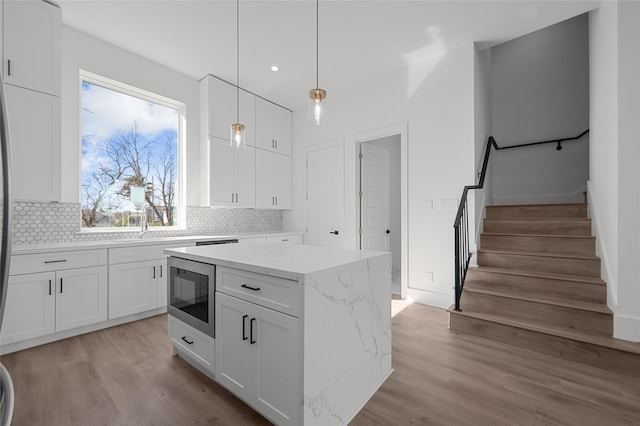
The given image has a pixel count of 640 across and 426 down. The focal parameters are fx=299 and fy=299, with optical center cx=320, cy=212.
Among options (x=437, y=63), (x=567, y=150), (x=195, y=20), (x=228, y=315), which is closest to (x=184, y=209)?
(x=195, y=20)

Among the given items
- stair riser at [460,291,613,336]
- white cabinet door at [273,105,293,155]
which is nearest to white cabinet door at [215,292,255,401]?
stair riser at [460,291,613,336]

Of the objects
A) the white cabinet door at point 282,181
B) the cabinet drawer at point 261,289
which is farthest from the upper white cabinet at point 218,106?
the cabinet drawer at point 261,289

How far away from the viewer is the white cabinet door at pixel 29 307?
2467 mm

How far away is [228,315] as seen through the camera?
1788 mm

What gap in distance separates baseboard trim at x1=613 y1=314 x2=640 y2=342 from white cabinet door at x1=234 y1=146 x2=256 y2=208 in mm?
4370

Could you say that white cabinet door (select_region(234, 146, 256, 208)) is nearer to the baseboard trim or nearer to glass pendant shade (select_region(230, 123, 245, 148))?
glass pendant shade (select_region(230, 123, 245, 148))

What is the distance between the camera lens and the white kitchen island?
4.69 feet

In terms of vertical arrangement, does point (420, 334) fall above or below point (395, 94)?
below

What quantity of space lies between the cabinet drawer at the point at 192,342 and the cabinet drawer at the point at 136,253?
1171 millimetres

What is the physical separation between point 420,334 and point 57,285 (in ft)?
11.0

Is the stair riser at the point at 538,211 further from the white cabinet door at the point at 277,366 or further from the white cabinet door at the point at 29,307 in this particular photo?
the white cabinet door at the point at 29,307

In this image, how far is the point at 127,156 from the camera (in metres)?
3.77

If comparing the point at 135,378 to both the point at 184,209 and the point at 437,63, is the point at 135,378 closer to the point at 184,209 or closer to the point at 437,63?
the point at 184,209

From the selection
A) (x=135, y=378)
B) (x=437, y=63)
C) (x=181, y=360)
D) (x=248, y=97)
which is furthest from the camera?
(x=248, y=97)
